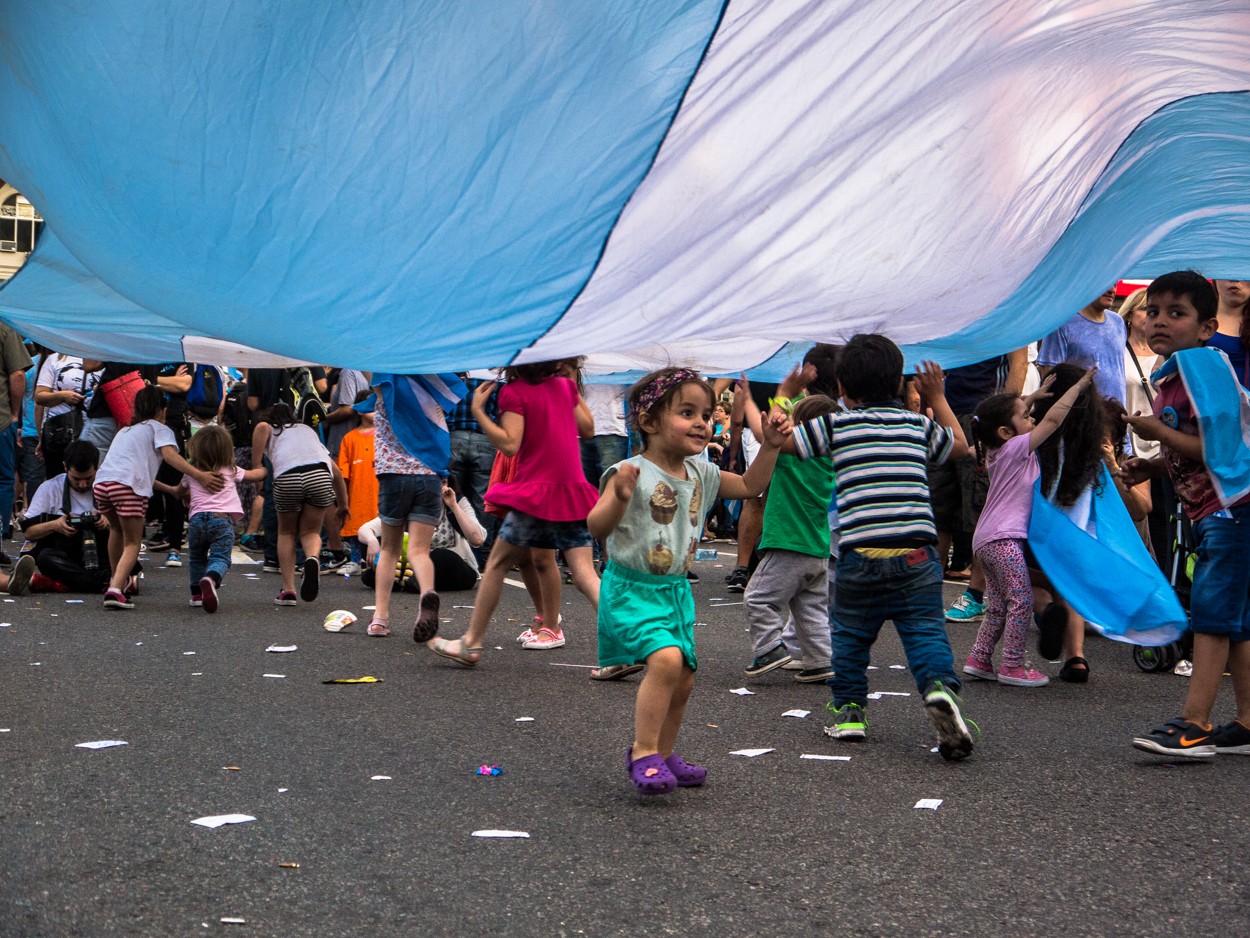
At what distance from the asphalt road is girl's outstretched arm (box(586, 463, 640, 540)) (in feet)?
2.76

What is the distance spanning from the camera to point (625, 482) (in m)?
4.66

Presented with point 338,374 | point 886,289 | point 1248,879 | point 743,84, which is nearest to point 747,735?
point 886,289

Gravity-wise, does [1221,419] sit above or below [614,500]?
above

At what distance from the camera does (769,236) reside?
452cm

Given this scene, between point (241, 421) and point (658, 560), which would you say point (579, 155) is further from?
point (241, 421)

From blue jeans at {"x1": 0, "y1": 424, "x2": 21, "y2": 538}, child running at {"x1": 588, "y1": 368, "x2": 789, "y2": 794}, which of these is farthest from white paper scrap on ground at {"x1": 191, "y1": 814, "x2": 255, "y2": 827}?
blue jeans at {"x1": 0, "y1": 424, "x2": 21, "y2": 538}

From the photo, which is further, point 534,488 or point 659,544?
point 534,488

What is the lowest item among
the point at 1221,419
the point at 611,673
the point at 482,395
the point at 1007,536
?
the point at 611,673

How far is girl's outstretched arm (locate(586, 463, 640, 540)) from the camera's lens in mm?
4660

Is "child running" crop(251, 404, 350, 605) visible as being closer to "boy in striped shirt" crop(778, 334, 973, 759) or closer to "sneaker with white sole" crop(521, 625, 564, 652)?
"sneaker with white sole" crop(521, 625, 564, 652)

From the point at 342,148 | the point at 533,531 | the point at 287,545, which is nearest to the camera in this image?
the point at 342,148

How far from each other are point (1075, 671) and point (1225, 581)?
1940 millimetres

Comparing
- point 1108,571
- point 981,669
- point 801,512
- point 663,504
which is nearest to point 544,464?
point 801,512

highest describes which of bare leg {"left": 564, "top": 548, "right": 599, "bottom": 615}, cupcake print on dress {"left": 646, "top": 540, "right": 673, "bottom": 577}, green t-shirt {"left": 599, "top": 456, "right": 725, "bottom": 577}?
green t-shirt {"left": 599, "top": 456, "right": 725, "bottom": 577}
